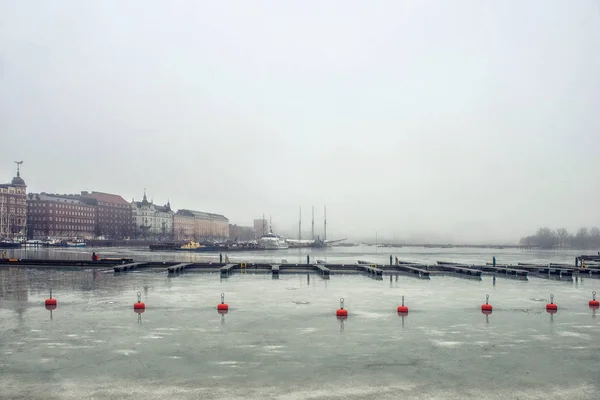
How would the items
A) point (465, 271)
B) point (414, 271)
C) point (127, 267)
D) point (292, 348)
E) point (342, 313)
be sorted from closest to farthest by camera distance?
point (292, 348) → point (342, 313) → point (127, 267) → point (414, 271) → point (465, 271)

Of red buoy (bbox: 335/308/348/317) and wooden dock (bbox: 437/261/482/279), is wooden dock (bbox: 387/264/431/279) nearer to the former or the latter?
wooden dock (bbox: 437/261/482/279)

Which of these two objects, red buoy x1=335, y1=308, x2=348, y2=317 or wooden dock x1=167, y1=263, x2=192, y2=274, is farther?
wooden dock x1=167, y1=263, x2=192, y2=274

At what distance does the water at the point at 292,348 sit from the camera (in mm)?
13930

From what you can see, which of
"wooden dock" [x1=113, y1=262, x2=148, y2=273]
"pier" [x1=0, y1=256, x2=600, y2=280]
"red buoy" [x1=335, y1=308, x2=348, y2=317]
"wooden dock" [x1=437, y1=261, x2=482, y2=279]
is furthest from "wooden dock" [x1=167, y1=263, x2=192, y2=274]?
"wooden dock" [x1=437, y1=261, x2=482, y2=279]

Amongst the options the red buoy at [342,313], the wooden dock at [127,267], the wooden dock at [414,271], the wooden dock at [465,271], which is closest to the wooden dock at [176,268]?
the wooden dock at [127,267]

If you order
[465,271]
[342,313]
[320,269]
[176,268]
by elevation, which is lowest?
[465,271]

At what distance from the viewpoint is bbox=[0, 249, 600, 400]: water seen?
1393 cm

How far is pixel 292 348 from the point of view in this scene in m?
18.6

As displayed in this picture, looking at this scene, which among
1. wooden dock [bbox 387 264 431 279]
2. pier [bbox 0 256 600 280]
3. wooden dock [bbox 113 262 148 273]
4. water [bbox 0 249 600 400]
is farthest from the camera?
pier [bbox 0 256 600 280]

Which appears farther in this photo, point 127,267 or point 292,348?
point 127,267

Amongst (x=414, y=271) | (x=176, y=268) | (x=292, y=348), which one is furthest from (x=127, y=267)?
(x=292, y=348)

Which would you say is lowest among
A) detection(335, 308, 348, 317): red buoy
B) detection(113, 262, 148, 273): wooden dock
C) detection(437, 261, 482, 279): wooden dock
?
detection(437, 261, 482, 279): wooden dock

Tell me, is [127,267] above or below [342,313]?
below

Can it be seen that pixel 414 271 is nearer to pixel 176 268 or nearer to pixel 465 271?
pixel 465 271
